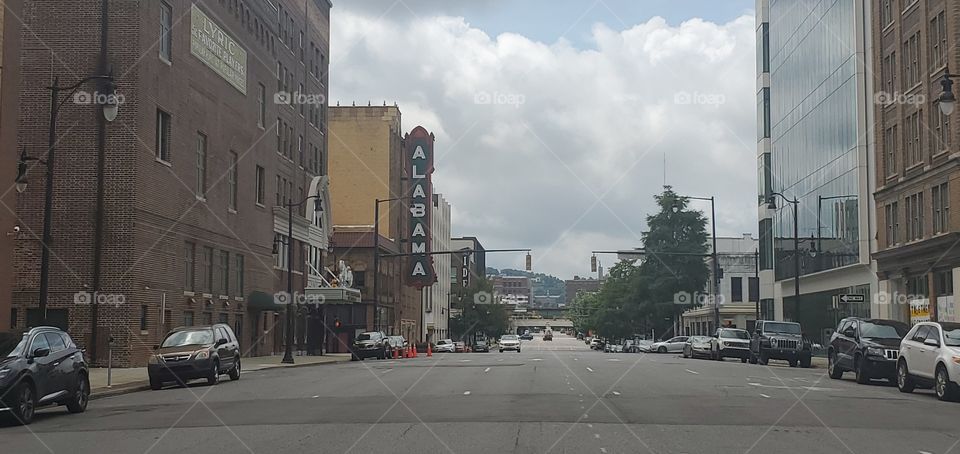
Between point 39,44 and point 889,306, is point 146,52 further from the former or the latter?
point 889,306

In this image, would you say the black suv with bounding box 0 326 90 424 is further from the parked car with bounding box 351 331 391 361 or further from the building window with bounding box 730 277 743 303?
the building window with bounding box 730 277 743 303

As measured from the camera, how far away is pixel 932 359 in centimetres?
2225

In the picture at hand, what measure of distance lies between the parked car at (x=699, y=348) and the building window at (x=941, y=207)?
1570 cm

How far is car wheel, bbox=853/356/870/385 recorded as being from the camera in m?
27.6

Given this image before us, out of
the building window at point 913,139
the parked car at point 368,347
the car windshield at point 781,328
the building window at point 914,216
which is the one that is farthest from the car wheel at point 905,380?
the parked car at point 368,347

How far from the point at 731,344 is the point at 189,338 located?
2940 cm

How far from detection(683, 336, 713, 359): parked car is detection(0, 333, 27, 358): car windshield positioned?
40.6 metres

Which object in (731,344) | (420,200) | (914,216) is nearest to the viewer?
(914,216)

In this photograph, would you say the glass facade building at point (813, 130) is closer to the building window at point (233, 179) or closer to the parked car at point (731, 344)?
the parked car at point (731, 344)

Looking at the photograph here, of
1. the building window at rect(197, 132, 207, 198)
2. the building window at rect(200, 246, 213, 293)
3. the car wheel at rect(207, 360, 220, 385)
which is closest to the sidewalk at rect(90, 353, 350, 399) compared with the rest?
the car wheel at rect(207, 360, 220, 385)

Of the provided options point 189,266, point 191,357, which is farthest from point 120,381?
point 189,266

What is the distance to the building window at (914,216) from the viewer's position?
41656 millimetres

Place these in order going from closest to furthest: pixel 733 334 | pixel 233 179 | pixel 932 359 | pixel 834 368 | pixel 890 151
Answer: pixel 932 359, pixel 834 368, pixel 890 151, pixel 733 334, pixel 233 179

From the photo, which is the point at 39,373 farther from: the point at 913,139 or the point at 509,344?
the point at 509,344
